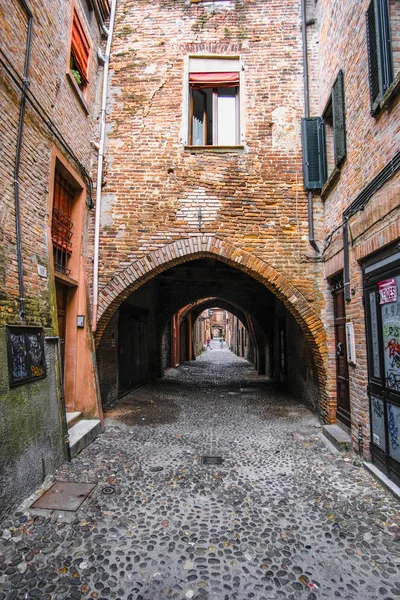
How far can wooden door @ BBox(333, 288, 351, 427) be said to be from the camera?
5.16 meters

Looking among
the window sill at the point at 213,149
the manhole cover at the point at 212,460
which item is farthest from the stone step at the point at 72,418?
the window sill at the point at 213,149

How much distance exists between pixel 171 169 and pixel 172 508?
5415 millimetres

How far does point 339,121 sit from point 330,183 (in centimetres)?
89

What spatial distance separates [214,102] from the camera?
682cm

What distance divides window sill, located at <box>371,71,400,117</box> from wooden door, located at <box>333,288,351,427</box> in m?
2.48

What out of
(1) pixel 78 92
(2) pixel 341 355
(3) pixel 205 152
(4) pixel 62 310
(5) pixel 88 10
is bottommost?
(2) pixel 341 355

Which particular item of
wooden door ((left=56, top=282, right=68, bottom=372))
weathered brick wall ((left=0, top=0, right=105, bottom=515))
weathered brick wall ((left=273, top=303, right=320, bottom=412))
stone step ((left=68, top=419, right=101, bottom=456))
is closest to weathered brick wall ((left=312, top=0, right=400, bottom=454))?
weathered brick wall ((left=273, top=303, right=320, bottom=412))

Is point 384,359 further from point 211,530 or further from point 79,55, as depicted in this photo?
point 79,55

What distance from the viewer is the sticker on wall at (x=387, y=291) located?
3.43m

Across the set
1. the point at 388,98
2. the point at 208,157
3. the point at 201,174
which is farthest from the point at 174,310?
the point at 388,98

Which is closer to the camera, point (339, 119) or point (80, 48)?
point (339, 119)

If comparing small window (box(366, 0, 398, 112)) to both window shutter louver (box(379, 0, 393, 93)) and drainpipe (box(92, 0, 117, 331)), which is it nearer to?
window shutter louver (box(379, 0, 393, 93))

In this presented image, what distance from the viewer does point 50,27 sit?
15.9 feet

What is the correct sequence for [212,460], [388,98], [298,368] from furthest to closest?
[298,368], [212,460], [388,98]
